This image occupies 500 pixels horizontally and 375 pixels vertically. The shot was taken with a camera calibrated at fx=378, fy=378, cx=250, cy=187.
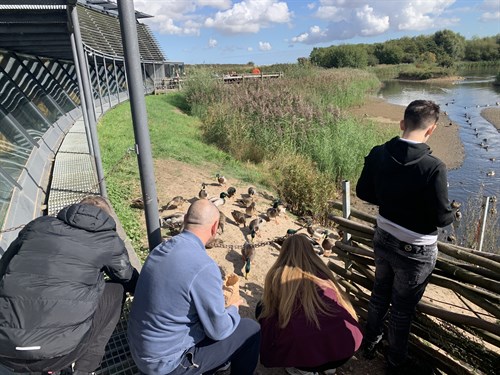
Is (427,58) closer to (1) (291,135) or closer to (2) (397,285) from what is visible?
(1) (291,135)

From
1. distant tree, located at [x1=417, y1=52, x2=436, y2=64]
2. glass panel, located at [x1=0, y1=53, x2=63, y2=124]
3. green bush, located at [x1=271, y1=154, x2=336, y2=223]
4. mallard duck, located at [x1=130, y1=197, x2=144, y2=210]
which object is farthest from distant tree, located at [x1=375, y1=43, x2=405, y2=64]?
mallard duck, located at [x1=130, y1=197, x2=144, y2=210]

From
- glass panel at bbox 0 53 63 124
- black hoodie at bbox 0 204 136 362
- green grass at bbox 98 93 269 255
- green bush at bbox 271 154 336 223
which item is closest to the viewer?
black hoodie at bbox 0 204 136 362

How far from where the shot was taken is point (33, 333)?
220 centimetres

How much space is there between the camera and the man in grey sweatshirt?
2.23 m

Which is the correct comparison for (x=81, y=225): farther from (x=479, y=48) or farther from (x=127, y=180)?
(x=479, y=48)

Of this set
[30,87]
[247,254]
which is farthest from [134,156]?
[247,254]

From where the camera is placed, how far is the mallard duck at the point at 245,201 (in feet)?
23.5

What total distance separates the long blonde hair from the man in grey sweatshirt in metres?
0.53

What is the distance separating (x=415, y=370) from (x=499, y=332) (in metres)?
0.81

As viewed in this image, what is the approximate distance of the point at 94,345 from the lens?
2.67 meters

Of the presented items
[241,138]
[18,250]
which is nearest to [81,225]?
[18,250]

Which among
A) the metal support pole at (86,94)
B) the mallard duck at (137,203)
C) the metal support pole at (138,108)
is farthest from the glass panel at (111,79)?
the metal support pole at (138,108)

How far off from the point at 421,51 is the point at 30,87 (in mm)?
81493

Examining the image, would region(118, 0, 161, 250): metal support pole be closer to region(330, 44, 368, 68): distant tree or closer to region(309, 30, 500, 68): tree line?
region(330, 44, 368, 68): distant tree
